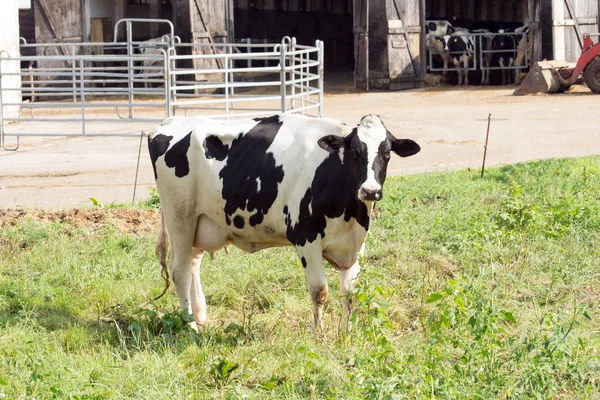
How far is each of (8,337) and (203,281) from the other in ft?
5.92

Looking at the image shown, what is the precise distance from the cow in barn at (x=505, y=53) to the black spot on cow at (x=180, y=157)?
67.4 feet

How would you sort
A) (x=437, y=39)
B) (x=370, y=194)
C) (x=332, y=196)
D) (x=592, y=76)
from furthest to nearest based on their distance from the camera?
(x=437, y=39), (x=592, y=76), (x=332, y=196), (x=370, y=194)

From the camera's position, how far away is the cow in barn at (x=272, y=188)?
6.15 metres

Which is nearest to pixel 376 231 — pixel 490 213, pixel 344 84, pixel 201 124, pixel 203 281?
pixel 490 213

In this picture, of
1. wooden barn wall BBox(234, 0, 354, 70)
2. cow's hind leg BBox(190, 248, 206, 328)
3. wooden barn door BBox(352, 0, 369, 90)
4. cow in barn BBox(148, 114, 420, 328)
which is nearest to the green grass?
cow's hind leg BBox(190, 248, 206, 328)

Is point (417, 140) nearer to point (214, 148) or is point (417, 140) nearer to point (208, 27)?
point (214, 148)

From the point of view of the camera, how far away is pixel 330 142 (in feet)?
20.0

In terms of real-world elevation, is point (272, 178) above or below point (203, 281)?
above

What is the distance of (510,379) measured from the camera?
5.15 meters

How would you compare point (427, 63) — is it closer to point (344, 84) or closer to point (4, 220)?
point (344, 84)

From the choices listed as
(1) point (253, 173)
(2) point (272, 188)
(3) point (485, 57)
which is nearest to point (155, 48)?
(1) point (253, 173)

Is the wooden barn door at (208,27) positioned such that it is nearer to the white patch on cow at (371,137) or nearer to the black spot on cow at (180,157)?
the black spot on cow at (180,157)

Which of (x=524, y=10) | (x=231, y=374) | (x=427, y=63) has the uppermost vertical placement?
(x=524, y=10)

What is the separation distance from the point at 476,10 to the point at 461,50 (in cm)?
1073
